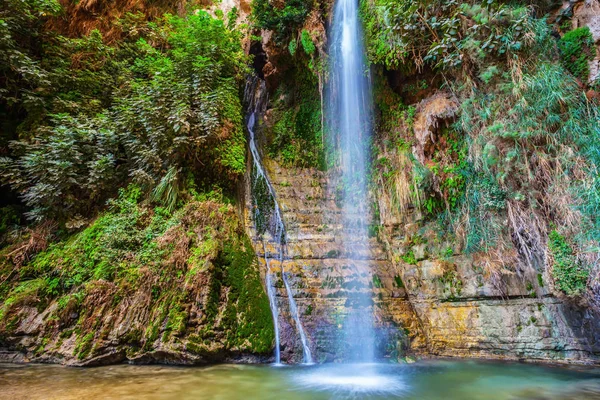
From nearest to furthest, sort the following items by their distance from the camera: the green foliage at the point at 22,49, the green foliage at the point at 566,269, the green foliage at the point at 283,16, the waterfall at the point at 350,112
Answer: the green foliage at the point at 566,269, the green foliage at the point at 22,49, the waterfall at the point at 350,112, the green foliage at the point at 283,16

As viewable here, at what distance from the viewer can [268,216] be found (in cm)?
752

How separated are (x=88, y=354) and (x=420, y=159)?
735 cm

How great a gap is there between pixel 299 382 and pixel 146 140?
6.04 metres

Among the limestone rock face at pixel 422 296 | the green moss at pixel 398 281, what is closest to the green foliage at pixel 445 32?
the limestone rock face at pixel 422 296

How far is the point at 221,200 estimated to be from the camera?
22.4 ft

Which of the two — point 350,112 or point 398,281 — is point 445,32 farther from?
point 398,281

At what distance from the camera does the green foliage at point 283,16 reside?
326 inches

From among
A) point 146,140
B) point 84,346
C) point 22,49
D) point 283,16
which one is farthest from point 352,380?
point 22,49

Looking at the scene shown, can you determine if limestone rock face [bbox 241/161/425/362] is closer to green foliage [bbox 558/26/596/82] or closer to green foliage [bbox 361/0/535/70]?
green foliage [bbox 361/0/535/70]

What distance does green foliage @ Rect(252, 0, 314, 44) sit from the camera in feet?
27.1

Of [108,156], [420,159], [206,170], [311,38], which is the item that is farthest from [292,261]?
[311,38]

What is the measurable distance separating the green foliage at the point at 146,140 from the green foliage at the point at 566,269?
6.11 m

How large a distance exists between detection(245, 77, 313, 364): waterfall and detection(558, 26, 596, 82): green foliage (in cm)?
653

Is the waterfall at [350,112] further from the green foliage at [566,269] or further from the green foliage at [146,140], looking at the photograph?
the green foliage at [566,269]
